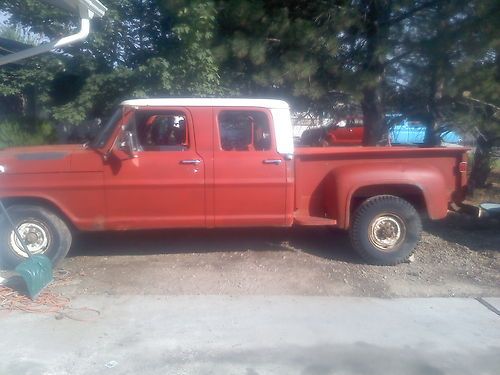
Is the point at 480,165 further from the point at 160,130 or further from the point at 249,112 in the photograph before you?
the point at 160,130

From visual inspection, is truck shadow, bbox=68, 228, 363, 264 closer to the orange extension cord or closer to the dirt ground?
the dirt ground

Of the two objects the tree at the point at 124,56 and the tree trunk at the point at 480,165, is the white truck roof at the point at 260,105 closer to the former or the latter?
the tree at the point at 124,56

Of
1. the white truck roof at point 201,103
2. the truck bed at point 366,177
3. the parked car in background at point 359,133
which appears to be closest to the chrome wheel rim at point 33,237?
the white truck roof at point 201,103

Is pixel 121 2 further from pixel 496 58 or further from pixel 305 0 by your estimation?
pixel 496 58

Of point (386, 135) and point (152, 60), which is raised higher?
point (152, 60)

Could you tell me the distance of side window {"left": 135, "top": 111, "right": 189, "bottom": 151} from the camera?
6738 millimetres

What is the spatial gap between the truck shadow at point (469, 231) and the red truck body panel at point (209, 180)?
4.31ft

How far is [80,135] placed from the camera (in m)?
11.5

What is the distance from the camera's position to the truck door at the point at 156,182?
6.55m

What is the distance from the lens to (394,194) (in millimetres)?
7062

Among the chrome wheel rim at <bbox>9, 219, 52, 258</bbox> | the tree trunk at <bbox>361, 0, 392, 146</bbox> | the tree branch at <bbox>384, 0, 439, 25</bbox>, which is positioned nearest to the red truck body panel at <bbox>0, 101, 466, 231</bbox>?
the chrome wheel rim at <bbox>9, 219, 52, 258</bbox>

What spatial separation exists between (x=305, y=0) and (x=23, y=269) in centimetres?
615

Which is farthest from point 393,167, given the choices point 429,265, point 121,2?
point 121,2

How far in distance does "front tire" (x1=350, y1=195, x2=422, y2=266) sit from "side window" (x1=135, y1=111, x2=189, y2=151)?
2.27 metres
